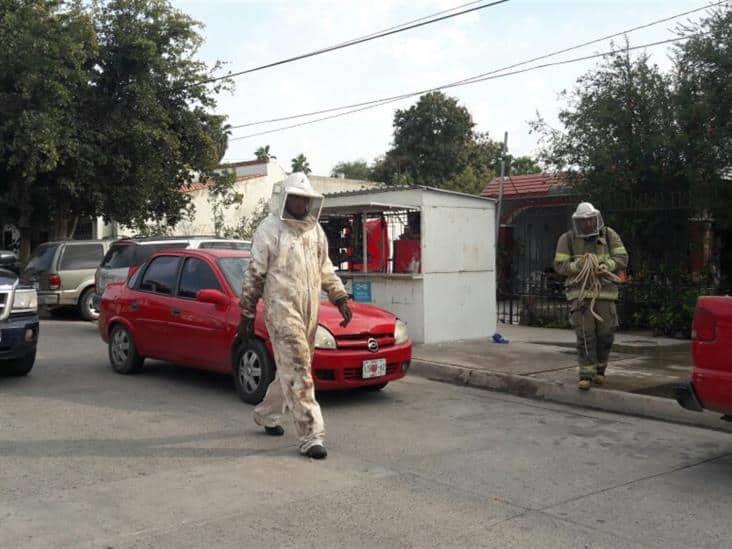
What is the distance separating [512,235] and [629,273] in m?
4.92

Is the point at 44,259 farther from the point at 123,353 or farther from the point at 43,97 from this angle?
the point at 123,353

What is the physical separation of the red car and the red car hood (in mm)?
10

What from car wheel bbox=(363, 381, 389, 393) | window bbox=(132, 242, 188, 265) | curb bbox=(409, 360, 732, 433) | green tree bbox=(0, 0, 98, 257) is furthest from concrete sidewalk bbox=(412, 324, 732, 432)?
green tree bbox=(0, 0, 98, 257)

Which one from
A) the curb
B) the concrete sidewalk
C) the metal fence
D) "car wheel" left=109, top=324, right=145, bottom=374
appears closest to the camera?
the curb

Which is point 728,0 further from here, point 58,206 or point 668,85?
point 58,206

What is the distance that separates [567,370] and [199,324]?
438 cm

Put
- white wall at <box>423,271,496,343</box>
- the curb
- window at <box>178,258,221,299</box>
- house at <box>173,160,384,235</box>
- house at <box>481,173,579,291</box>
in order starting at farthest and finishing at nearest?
house at <box>173,160,384,235</box> → house at <box>481,173,579,291</box> → white wall at <box>423,271,496,343</box> → window at <box>178,258,221,299</box> → the curb

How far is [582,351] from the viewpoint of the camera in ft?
27.6

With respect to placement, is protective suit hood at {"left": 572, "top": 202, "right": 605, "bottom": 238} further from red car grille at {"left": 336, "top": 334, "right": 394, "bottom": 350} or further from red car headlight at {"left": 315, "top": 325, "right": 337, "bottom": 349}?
red car headlight at {"left": 315, "top": 325, "right": 337, "bottom": 349}

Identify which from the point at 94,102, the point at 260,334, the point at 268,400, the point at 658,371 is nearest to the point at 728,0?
the point at 658,371

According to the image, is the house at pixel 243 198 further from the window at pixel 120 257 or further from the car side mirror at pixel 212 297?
the car side mirror at pixel 212 297

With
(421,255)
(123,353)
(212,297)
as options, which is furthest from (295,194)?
(421,255)

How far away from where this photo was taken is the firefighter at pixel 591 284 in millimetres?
8297

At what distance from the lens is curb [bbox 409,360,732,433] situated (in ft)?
24.7
